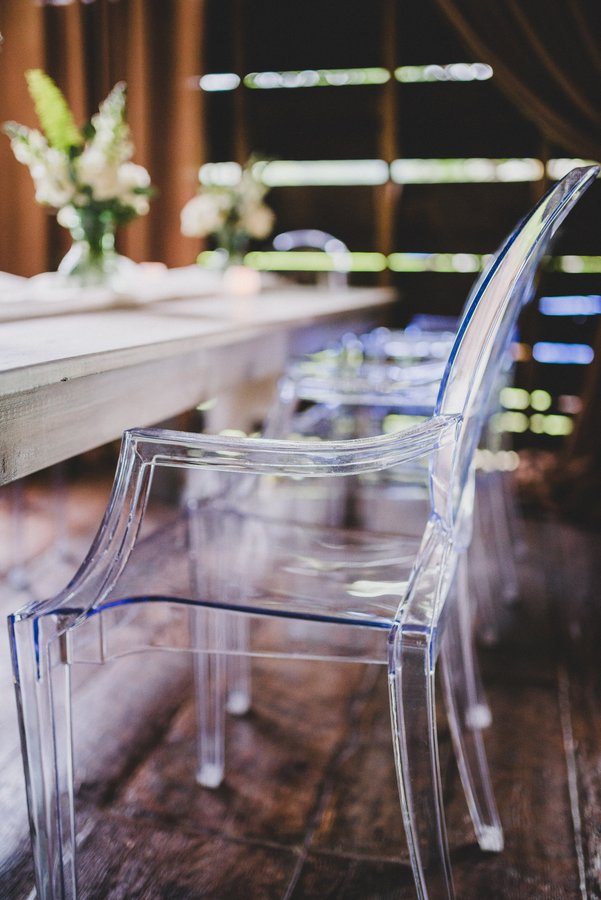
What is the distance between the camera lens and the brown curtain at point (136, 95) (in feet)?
11.0

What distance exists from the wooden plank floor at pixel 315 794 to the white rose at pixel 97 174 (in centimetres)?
100

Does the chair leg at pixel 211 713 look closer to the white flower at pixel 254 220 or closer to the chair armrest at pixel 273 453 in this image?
the chair armrest at pixel 273 453

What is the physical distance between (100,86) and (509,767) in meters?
3.19

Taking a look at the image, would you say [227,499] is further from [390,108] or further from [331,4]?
[331,4]

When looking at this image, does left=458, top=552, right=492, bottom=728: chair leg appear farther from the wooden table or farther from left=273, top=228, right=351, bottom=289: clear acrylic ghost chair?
left=273, top=228, right=351, bottom=289: clear acrylic ghost chair

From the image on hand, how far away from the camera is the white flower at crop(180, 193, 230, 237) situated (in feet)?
8.80

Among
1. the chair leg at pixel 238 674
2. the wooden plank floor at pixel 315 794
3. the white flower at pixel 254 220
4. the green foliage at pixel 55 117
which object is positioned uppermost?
the green foliage at pixel 55 117

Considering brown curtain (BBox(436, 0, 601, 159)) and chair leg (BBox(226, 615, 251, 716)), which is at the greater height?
brown curtain (BBox(436, 0, 601, 159))

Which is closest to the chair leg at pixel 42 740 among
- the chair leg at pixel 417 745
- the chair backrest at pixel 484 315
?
the chair leg at pixel 417 745

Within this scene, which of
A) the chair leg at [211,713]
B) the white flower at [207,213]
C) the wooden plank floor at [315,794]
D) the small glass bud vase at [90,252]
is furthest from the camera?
the white flower at [207,213]

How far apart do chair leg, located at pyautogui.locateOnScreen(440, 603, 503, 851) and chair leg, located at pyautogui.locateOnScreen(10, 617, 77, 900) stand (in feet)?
1.79

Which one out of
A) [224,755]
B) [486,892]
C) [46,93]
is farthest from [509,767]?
[46,93]

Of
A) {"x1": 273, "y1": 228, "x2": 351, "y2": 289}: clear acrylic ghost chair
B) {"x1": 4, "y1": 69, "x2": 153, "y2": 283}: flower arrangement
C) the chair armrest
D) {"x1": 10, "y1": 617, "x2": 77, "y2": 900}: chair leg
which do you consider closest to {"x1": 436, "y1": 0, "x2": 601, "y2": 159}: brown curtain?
{"x1": 273, "y1": 228, "x2": 351, "y2": 289}: clear acrylic ghost chair

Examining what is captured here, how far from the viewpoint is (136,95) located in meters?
3.65
